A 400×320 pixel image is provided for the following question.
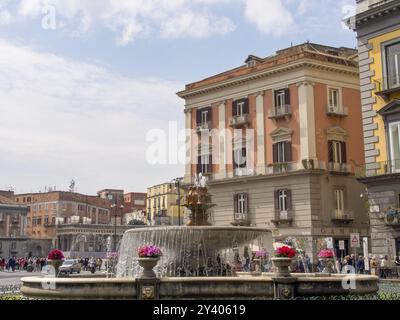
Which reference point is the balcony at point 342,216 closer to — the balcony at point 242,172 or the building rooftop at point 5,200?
the balcony at point 242,172

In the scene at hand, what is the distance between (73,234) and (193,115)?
4574cm

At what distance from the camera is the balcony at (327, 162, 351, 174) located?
134ft

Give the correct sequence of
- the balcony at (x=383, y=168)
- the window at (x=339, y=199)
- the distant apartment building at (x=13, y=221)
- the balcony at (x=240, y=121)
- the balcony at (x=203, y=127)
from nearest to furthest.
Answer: the balcony at (x=383, y=168)
the window at (x=339, y=199)
the balcony at (x=240, y=121)
the balcony at (x=203, y=127)
the distant apartment building at (x=13, y=221)

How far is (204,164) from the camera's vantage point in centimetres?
4728

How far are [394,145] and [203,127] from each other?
20.3 m

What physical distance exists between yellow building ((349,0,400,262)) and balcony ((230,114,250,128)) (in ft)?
46.1

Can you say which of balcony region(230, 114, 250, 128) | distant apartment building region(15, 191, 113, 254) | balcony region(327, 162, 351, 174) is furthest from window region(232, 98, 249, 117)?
distant apartment building region(15, 191, 113, 254)

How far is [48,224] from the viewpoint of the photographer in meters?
99.1

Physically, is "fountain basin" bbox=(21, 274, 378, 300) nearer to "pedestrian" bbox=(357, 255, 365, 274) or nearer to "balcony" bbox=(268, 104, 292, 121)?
"pedestrian" bbox=(357, 255, 365, 274)

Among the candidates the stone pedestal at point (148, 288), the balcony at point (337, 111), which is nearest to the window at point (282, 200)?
the balcony at point (337, 111)

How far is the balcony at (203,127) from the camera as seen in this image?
47500 millimetres

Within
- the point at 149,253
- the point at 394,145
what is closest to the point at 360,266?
the point at 394,145

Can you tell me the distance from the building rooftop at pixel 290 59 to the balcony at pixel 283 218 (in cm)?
1063
